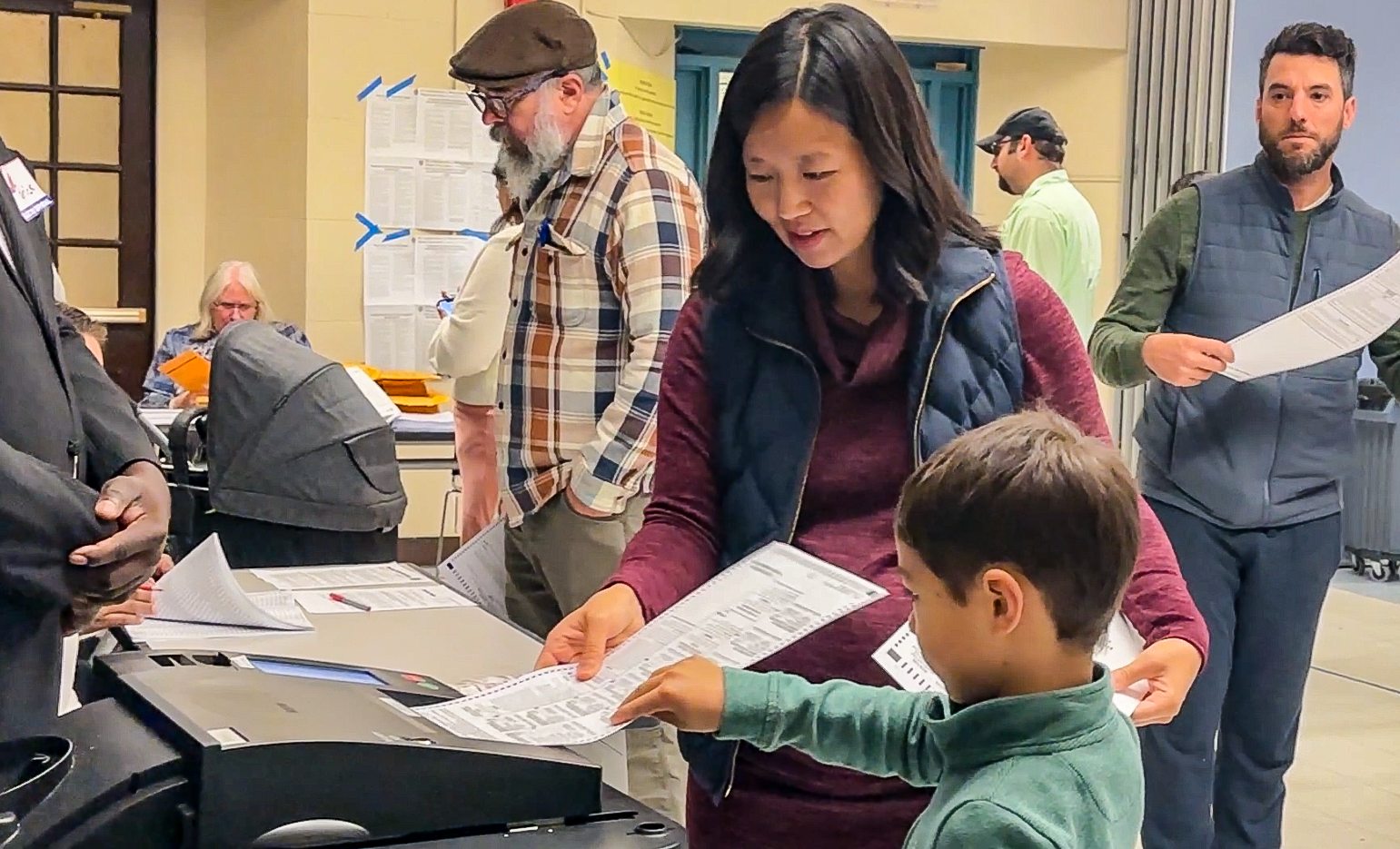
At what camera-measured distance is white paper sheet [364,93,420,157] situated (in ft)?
19.5

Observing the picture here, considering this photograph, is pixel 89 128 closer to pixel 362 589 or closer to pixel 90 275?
pixel 90 275

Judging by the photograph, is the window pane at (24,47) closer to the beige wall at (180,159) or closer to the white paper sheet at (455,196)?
the beige wall at (180,159)

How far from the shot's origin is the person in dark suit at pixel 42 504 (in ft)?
5.18

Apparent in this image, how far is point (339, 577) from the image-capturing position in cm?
243

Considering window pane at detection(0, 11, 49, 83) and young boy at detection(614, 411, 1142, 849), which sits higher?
window pane at detection(0, 11, 49, 83)

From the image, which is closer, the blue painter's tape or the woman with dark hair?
the woman with dark hair

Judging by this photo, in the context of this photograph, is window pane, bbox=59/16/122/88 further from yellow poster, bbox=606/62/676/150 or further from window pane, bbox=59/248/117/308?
yellow poster, bbox=606/62/676/150

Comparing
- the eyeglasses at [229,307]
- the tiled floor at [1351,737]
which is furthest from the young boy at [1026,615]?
the eyeglasses at [229,307]

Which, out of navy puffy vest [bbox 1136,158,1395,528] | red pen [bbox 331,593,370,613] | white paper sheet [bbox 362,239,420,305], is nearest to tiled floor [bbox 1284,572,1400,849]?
navy puffy vest [bbox 1136,158,1395,528]

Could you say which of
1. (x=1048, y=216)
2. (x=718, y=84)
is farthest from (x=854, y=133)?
(x=718, y=84)

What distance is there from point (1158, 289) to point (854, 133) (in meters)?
1.47

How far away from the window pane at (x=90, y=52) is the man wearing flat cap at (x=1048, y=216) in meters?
3.46

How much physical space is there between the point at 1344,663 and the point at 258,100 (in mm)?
4499

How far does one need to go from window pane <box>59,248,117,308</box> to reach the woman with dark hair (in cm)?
523
